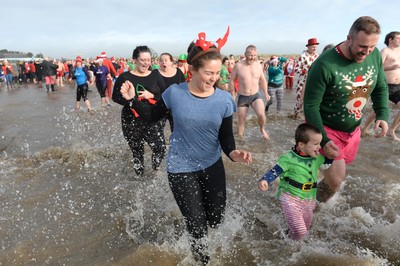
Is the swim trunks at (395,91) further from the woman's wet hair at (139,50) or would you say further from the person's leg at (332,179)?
the woman's wet hair at (139,50)

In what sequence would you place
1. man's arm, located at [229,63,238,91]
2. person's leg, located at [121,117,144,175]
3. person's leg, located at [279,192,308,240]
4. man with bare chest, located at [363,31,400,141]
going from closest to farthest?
person's leg, located at [279,192,308,240]
person's leg, located at [121,117,144,175]
man with bare chest, located at [363,31,400,141]
man's arm, located at [229,63,238,91]

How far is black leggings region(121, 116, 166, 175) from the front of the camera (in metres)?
4.60

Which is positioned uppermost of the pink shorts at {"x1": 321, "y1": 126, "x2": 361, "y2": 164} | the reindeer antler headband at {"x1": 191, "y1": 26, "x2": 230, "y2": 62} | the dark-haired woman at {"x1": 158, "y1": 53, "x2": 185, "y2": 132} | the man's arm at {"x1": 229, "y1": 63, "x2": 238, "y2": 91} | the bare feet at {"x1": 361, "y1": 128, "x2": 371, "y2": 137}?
the reindeer antler headband at {"x1": 191, "y1": 26, "x2": 230, "y2": 62}

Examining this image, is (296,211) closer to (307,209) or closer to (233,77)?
(307,209)

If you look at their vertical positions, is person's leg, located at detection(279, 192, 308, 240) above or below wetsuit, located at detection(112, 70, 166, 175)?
below

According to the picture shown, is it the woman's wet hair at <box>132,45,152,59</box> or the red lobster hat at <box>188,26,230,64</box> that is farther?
the woman's wet hair at <box>132,45,152,59</box>

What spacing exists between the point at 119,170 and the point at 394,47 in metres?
5.42

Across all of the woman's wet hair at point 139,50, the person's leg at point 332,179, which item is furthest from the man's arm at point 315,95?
the woman's wet hair at point 139,50

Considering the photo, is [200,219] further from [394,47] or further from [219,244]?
[394,47]

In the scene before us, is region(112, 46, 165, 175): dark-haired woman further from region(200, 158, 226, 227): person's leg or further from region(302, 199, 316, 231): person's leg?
region(302, 199, 316, 231): person's leg

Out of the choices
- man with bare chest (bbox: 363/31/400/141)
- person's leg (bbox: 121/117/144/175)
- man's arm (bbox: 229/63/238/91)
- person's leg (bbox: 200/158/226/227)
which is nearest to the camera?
person's leg (bbox: 200/158/226/227)

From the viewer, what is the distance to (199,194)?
275 cm

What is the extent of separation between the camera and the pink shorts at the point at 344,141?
325 centimetres

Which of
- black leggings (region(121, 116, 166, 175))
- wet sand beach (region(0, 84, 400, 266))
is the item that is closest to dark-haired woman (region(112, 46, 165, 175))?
black leggings (region(121, 116, 166, 175))
